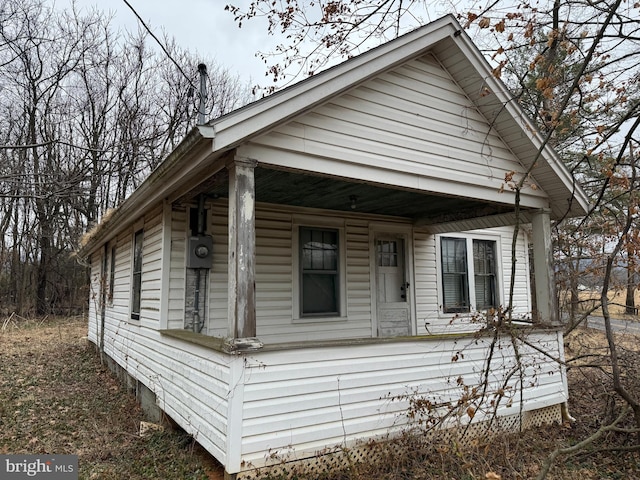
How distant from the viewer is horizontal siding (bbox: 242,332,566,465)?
12.3ft

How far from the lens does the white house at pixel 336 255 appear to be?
152 inches

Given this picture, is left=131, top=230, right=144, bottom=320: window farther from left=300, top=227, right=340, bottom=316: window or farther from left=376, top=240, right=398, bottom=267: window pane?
left=376, top=240, right=398, bottom=267: window pane

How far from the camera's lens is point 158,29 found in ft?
70.8

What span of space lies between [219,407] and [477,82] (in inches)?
191

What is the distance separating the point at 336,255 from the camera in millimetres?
7387

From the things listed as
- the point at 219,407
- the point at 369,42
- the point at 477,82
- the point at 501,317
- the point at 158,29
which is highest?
the point at 158,29

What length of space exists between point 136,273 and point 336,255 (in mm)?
3318

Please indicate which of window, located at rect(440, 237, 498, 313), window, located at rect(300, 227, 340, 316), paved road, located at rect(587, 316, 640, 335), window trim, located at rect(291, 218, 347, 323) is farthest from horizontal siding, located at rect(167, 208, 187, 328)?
paved road, located at rect(587, 316, 640, 335)

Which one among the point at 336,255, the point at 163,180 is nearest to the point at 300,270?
the point at 336,255

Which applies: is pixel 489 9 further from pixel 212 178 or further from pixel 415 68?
pixel 212 178

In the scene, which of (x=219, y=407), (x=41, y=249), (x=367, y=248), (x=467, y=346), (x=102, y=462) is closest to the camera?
(x=219, y=407)

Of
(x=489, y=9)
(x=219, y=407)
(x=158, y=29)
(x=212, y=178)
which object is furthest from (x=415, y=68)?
(x=158, y=29)

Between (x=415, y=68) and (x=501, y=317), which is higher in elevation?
(x=415, y=68)

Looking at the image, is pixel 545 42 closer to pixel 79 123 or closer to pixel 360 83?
pixel 360 83
